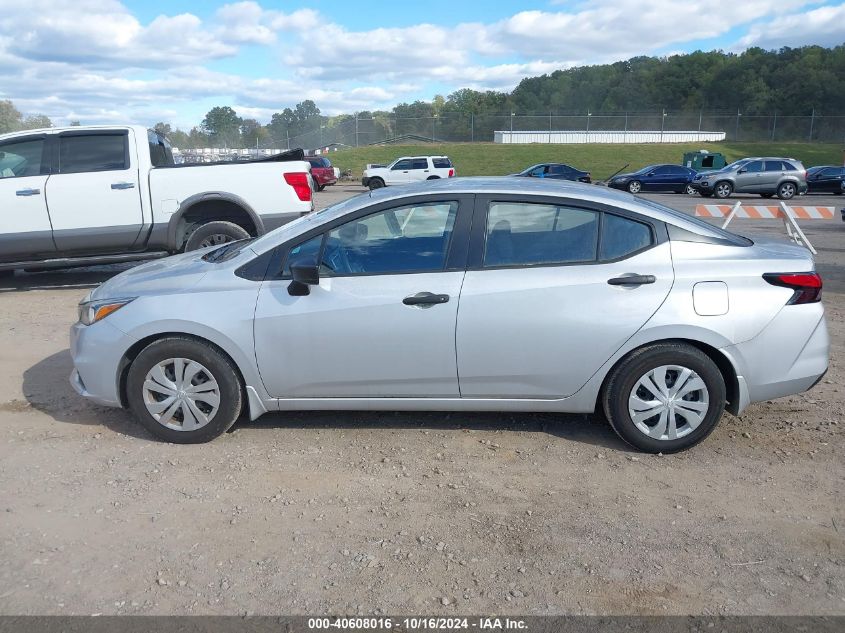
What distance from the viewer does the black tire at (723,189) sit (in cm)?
2777

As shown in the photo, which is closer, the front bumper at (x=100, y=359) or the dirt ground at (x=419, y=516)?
the dirt ground at (x=419, y=516)

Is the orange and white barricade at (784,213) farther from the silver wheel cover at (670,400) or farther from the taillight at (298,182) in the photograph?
the silver wheel cover at (670,400)

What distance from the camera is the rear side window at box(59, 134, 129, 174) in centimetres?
858

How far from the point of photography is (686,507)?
3.76 m

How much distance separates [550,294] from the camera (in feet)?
13.8

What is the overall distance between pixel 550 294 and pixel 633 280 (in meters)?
0.49

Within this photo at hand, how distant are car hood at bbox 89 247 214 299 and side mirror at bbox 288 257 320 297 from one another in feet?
2.05

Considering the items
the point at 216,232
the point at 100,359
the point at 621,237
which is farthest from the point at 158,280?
the point at 216,232

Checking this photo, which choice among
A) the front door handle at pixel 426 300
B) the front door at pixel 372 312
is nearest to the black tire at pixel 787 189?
the front door at pixel 372 312

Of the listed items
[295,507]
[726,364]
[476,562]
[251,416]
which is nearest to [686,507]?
[726,364]

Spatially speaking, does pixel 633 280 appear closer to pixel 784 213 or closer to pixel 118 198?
pixel 118 198

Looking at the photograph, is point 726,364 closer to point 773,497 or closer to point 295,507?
point 773,497

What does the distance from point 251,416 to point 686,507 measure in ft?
8.54

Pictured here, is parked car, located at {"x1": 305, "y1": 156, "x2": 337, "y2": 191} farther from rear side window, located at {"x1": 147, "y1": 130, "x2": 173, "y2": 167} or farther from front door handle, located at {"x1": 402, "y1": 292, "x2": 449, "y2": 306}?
front door handle, located at {"x1": 402, "y1": 292, "x2": 449, "y2": 306}
